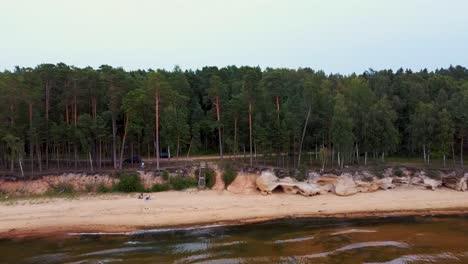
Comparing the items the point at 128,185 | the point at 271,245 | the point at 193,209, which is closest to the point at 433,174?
the point at 271,245

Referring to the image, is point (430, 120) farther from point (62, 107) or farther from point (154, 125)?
point (62, 107)

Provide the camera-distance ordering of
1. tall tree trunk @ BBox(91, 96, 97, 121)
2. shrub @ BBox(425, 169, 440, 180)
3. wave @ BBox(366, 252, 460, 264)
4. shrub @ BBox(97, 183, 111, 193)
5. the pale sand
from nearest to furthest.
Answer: wave @ BBox(366, 252, 460, 264)
the pale sand
shrub @ BBox(97, 183, 111, 193)
shrub @ BBox(425, 169, 440, 180)
tall tree trunk @ BBox(91, 96, 97, 121)

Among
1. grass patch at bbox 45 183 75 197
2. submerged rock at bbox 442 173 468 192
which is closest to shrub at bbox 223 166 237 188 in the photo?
grass patch at bbox 45 183 75 197

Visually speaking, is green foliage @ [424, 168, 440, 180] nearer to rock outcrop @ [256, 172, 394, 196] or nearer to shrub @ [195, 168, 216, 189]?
rock outcrop @ [256, 172, 394, 196]

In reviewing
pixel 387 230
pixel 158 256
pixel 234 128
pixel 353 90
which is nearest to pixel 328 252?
pixel 387 230

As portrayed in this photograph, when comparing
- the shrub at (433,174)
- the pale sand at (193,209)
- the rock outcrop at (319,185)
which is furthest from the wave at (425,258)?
the shrub at (433,174)

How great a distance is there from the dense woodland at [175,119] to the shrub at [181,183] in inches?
143

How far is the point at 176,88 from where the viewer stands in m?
58.0

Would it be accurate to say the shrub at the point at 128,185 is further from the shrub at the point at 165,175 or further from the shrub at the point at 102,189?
the shrub at the point at 165,175

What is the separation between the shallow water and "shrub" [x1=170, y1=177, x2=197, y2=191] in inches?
437

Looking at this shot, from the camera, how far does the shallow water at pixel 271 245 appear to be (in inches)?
824

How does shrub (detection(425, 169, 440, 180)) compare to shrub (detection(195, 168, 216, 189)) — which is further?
shrub (detection(425, 169, 440, 180))

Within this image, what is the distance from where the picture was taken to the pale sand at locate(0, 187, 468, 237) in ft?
94.2

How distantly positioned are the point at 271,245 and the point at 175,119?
2569 cm
